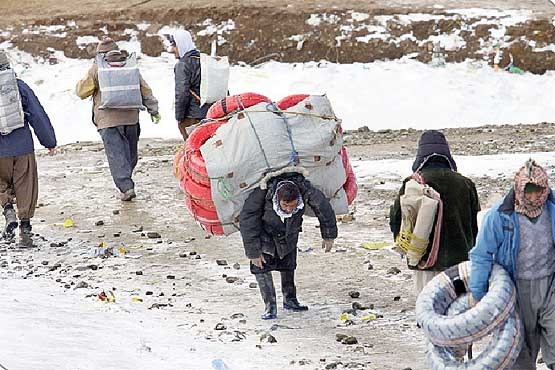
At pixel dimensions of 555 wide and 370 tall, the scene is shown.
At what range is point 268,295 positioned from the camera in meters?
7.72

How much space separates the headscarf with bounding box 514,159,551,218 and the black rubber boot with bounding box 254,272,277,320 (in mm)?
2498

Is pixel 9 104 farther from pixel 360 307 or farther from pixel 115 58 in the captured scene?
pixel 360 307

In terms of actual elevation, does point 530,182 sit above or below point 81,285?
above

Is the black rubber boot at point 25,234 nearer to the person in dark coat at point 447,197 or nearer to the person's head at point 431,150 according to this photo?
the person in dark coat at point 447,197

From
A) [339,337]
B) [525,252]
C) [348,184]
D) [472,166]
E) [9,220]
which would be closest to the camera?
[525,252]

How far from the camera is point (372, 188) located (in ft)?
41.0

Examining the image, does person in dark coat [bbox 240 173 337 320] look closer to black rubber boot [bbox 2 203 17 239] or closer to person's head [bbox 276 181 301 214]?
person's head [bbox 276 181 301 214]

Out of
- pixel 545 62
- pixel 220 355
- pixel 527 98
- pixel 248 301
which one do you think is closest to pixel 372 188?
pixel 248 301

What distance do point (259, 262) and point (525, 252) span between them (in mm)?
2384

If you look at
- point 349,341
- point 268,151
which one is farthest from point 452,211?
point 268,151

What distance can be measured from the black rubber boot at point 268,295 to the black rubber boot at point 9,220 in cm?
352

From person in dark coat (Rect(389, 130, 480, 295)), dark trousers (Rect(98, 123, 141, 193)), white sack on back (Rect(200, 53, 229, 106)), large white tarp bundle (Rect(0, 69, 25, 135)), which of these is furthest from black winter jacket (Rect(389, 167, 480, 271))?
dark trousers (Rect(98, 123, 141, 193))

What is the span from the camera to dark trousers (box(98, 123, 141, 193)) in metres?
12.1

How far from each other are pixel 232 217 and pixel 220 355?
1200mm
